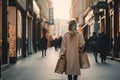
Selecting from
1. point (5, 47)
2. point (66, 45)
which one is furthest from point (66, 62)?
point (5, 47)

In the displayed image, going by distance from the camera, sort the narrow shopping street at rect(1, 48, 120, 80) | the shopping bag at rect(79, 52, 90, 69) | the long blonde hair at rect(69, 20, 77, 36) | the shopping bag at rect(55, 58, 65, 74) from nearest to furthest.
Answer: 1. the long blonde hair at rect(69, 20, 77, 36)
2. the shopping bag at rect(55, 58, 65, 74)
3. the shopping bag at rect(79, 52, 90, 69)
4. the narrow shopping street at rect(1, 48, 120, 80)

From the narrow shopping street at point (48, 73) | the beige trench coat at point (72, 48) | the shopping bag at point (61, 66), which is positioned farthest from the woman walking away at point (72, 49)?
the narrow shopping street at point (48, 73)

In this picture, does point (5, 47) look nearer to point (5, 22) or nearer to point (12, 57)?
point (5, 22)

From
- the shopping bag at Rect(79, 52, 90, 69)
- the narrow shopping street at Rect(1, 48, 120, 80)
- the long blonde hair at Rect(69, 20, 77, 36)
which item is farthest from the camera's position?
the narrow shopping street at Rect(1, 48, 120, 80)

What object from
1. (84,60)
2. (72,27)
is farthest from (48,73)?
(72,27)

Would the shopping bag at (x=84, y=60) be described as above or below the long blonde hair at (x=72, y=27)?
below

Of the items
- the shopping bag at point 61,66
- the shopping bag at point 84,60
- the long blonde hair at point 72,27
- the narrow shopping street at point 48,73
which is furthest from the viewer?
the narrow shopping street at point 48,73

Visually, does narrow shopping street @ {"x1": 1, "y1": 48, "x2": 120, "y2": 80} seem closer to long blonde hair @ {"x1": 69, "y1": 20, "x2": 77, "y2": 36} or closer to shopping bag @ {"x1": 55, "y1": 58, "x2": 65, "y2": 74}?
shopping bag @ {"x1": 55, "y1": 58, "x2": 65, "y2": 74}

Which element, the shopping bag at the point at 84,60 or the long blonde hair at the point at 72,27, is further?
the shopping bag at the point at 84,60

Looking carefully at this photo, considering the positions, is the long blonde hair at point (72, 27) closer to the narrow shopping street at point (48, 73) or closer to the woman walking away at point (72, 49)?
the woman walking away at point (72, 49)

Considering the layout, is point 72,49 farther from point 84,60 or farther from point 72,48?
point 84,60

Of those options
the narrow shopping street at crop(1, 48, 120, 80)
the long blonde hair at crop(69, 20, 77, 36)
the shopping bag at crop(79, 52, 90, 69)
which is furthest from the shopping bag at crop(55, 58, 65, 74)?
the narrow shopping street at crop(1, 48, 120, 80)

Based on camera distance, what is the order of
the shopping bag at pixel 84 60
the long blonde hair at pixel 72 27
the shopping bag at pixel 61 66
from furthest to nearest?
the shopping bag at pixel 84 60
the shopping bag at pixel 61 66
the long blonde hair at pixel 72 27

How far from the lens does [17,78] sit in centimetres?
1501
